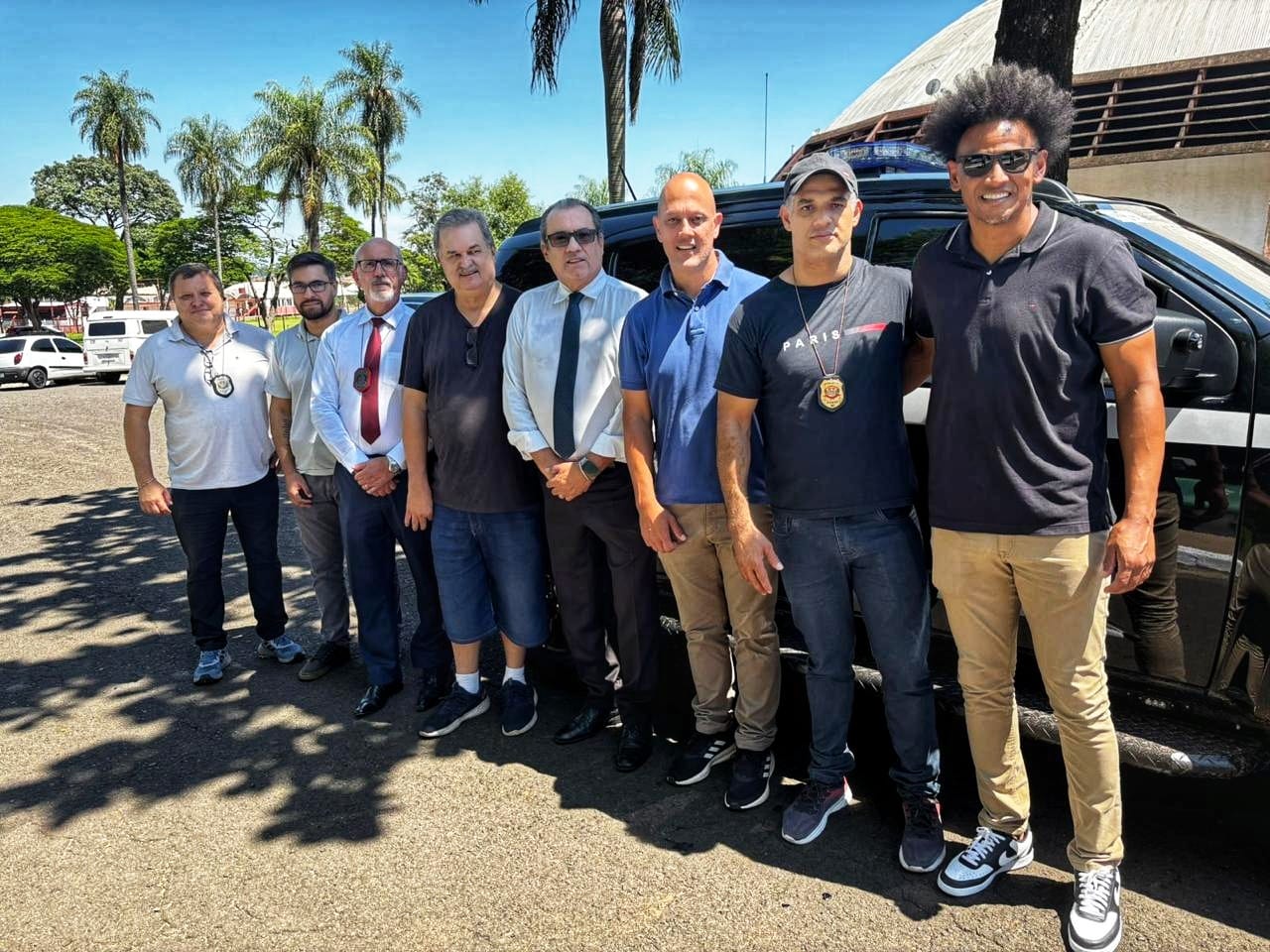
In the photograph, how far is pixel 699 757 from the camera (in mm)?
3453

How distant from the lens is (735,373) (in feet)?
9.18

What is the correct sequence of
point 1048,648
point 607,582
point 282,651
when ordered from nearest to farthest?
point 1048,648
point 607,582
point 282,651

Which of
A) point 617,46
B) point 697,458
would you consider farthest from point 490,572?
point 617,46

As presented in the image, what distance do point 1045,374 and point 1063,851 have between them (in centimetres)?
163

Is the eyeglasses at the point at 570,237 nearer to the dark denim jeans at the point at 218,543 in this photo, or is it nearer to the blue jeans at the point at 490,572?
the blue jeans at the point at 490,572

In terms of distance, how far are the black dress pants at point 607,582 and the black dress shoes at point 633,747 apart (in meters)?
0.04

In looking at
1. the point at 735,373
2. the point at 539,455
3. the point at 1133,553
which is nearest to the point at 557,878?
the point at 539,455

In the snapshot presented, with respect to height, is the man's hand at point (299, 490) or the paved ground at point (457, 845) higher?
the man's hand at point (299, 490)

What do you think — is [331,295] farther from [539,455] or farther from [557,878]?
[557,878]

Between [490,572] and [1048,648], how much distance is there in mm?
2268

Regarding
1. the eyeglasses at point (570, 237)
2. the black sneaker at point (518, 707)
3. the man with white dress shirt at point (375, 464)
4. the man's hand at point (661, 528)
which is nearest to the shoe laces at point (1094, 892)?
the man's hand at point (661, 528)

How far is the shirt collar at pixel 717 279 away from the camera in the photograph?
3.08 meters

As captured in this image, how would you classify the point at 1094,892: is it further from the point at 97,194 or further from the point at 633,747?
the point at 97,194

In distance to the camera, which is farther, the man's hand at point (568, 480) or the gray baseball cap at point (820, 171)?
the man's hand at point (568, 480)
